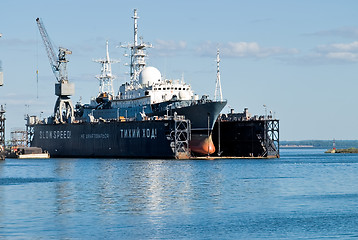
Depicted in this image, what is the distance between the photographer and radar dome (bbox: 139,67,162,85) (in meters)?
114

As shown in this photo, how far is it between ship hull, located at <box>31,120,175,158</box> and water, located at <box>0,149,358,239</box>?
30942mm

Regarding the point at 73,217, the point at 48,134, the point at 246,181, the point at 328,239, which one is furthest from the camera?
the point at 48,134

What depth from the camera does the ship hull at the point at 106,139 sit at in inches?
3954

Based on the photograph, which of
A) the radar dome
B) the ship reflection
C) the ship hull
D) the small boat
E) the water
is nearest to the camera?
the water

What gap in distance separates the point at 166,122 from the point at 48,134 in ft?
118

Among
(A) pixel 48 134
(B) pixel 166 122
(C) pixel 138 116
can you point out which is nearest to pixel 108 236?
(B) pixel 166 122

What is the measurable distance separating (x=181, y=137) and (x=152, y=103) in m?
9.97

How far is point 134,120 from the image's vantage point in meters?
108

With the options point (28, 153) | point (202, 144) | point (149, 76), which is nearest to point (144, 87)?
point (149, 76)

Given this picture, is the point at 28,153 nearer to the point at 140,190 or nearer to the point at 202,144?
the point at 202,144

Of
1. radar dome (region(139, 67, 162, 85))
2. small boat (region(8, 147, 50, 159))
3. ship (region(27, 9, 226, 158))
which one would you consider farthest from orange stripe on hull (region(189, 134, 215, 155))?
small boat (region(8, 147, 50, 159))

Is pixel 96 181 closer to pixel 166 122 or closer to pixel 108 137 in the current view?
pixel 166 122

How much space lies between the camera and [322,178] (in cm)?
6744

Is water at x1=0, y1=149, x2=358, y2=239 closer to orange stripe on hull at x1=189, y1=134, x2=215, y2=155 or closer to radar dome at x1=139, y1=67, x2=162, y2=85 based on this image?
orange stripe on hull at x1=189, y1=134, x2=215, y2=155
